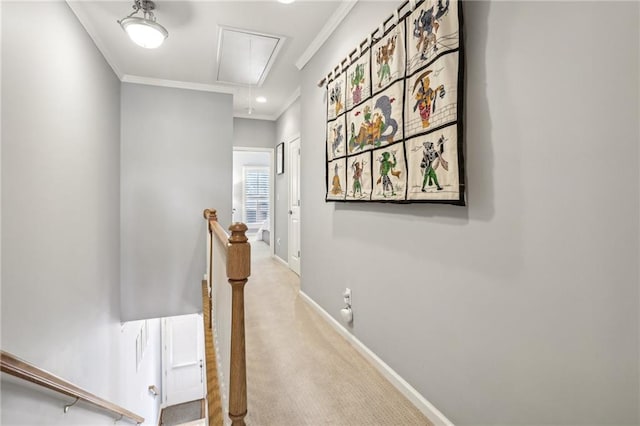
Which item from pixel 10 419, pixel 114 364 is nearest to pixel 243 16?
pixel 10 419

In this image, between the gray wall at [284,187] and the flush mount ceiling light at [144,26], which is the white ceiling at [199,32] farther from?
the gray wall at [284,187]

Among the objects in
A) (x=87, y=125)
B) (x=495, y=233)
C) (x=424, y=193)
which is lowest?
(x=495, y=233)

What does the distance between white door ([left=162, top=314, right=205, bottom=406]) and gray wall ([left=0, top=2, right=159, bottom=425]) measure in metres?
2.90

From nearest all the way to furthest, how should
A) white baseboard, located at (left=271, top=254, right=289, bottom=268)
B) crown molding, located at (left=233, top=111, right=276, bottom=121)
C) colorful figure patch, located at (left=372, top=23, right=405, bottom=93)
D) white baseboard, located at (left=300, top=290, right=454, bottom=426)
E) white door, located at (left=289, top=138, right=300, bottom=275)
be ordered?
white baseboard, located at (left=300, top=290, right=454, bottom=426), colorful figure patch, located at (left=372, top=23, right=405, bottom=93), white door, located at (left=289, top=138, right=300, bottom=275), white baseboard, located at (left=271, top=254, right=289, bottom=268), crown molding, located at (left=233, top=111, right=276, bottom=121)

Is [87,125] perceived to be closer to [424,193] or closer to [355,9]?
[355,9]

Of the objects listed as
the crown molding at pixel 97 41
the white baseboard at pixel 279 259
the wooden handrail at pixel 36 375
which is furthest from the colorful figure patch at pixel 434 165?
the white baseboard at pixel 279 259

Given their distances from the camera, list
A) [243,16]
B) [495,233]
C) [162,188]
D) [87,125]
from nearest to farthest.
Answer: [495,233] → [243,16] → [87,125] → [162,188]

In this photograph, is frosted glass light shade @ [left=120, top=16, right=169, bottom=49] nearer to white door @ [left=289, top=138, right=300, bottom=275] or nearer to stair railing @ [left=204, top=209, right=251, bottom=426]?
stair railing @ [left=204, top=209, right=251, bottom=426]

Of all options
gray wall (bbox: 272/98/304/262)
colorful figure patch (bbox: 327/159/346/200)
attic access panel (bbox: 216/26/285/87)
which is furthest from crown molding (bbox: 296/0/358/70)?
gray wall (bbox: 272/98/304/262)

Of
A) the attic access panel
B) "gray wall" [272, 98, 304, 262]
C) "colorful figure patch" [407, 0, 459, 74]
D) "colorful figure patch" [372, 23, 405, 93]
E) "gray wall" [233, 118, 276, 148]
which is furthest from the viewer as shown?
"gray wall" [233, 118, 276, 148]

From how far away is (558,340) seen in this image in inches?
40.8

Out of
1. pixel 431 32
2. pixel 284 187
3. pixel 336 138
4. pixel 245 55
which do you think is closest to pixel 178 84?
pixel 245 55

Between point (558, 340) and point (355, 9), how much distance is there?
233 cm

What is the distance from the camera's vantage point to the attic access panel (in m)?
2.87
